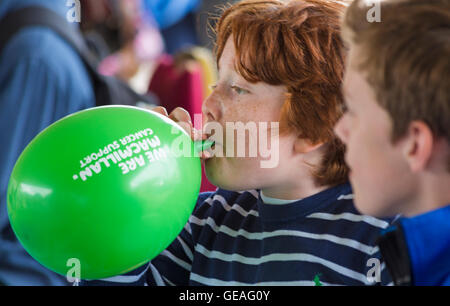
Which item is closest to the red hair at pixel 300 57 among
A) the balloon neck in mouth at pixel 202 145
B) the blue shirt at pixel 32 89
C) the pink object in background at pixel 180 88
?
the balloon neck in mouth at pixel 202 145

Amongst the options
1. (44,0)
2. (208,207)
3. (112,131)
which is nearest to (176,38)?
(44,0)

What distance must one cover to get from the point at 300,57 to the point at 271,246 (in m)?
0.33

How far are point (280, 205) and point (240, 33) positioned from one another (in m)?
0.31

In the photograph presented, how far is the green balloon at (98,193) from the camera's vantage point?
2.64 ft

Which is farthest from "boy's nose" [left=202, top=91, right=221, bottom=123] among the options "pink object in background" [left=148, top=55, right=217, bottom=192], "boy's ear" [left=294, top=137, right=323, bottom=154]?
"pink object in background" [left=148, top=55, right=217, bottom=192]

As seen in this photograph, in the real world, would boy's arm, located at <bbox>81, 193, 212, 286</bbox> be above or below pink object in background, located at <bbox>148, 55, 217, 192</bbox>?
below

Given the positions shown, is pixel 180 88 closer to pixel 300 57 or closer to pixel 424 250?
pixel 300 57

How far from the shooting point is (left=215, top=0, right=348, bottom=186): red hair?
99cm

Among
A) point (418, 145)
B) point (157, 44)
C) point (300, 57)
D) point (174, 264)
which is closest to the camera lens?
point (418, 145)

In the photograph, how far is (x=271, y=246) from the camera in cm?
102

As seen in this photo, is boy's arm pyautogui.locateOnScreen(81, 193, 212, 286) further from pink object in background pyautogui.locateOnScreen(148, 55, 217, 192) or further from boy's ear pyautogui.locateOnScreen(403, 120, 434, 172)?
pink object in background pyautogui.locateOnScreen(148, 55, 217, 192)

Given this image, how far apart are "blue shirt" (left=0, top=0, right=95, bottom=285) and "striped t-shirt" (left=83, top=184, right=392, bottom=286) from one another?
25.4 inches

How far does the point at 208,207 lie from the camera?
1157 mm

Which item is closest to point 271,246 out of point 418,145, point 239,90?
point 239,90
